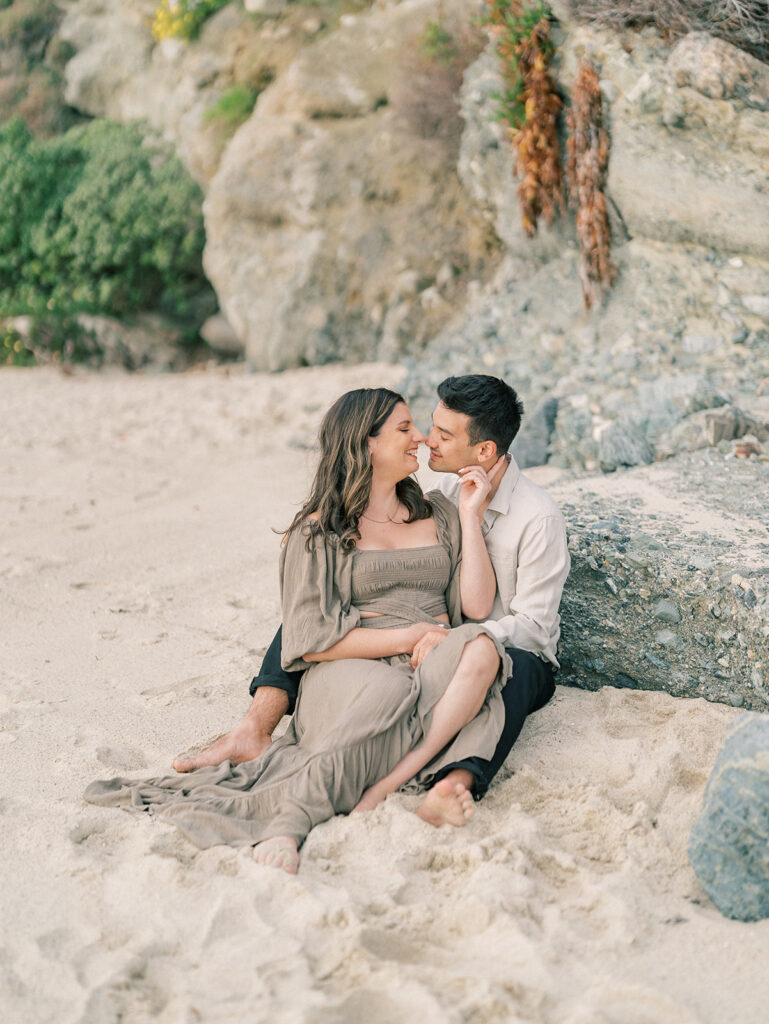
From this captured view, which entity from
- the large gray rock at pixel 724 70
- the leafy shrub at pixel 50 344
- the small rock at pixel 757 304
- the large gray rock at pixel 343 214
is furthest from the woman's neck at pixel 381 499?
the leafy shrub at pixel 50 344

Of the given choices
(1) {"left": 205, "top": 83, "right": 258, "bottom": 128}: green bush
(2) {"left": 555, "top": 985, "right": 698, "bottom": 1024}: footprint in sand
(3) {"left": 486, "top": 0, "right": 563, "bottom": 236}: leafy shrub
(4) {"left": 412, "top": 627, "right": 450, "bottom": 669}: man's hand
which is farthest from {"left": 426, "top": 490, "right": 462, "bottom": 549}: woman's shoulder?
(1) {"left": 205, "top": 83, "right": 258, "bottom": 128}: green bush

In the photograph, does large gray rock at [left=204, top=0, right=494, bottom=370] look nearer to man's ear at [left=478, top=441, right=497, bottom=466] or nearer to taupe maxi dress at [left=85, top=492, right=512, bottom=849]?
man's ear at [left=478, top=441, right=497, bottom=466]

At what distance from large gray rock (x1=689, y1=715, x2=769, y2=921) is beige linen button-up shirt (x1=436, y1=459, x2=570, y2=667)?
A: 1.04 m

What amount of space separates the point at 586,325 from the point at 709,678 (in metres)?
4.33

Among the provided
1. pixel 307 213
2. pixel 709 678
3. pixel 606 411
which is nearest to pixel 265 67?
pixel 307 213

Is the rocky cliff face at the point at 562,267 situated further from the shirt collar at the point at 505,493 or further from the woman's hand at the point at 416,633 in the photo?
the woman's hand at the point at 416,633

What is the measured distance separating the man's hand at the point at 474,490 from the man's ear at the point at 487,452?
1.7 inches

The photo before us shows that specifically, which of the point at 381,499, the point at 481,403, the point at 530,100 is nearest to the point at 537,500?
the point at 481,403

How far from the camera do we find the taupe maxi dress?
3.04 metres

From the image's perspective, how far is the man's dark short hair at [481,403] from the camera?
3.54 metres

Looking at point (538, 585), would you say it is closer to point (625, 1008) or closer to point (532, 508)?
point (532, 508)

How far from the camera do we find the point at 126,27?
13398 millimetres

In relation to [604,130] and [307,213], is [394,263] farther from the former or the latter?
[604,130]

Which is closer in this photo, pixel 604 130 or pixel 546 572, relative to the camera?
pixel 546 572
